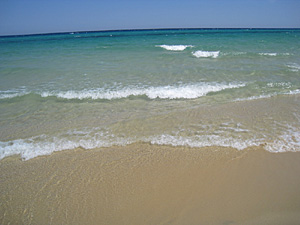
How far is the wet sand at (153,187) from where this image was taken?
2514 mm

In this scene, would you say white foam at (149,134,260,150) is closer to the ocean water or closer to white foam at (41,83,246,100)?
the ocean water

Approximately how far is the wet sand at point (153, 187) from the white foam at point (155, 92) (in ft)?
10.6

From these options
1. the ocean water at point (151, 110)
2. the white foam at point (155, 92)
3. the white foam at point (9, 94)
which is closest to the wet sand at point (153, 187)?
the ocean water at point (151, 110)

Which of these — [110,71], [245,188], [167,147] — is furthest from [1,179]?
[110,71]

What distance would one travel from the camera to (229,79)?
8383 mm

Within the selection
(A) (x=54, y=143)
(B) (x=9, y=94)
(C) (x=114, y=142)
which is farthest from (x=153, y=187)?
(B) (x=9, y=94)

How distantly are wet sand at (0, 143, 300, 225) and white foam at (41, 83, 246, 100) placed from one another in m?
3.23

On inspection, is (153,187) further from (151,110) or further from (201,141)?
(151,110)

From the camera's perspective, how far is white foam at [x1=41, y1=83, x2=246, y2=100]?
677 cm

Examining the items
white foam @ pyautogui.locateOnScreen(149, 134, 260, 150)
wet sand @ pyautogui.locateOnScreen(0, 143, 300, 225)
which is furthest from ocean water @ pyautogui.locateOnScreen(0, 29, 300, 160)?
wet sand @ pyautogui.locateOnScreen(0, 143, 300, 225)

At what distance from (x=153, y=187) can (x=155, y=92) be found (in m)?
4.52

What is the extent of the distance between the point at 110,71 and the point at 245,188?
9.09 m

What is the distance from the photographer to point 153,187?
9.66ft

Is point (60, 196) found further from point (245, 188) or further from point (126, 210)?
point (245, 188)
